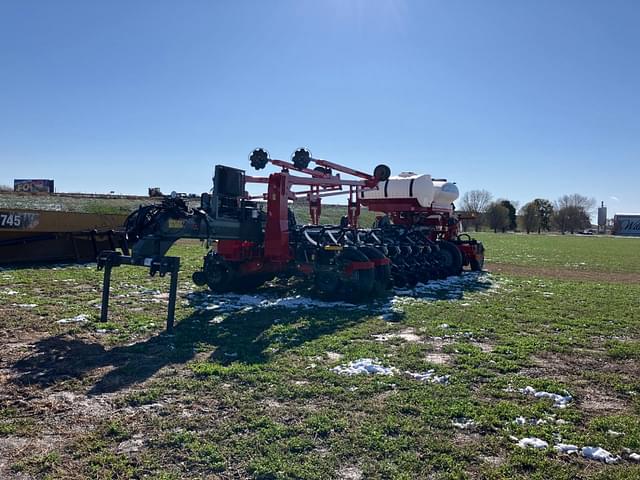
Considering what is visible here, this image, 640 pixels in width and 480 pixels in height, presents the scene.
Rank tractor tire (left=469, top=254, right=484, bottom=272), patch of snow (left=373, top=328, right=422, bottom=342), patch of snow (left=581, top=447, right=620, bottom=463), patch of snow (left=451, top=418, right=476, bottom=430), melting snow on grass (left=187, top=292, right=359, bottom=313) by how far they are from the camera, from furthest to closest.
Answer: tractor tire (left=469, top=254, right=484, bottom=272)
melting snow on grass (left=187, top=292, right=359, bottom=313)
patch of snow (left=373, top=328, right=422, bottom=342)
patch of snow (left=451, top=418, right=476, bottom=430)
patch of snow (left=581, top=447, right=620, bottom=463)

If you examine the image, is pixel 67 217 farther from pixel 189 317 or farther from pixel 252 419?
pixel 252 419

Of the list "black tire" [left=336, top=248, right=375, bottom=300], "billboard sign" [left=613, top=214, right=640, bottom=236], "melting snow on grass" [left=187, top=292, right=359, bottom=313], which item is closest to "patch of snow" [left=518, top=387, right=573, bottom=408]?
"melting snow on grass" [left=187, top=292, right=359, bottom=313]

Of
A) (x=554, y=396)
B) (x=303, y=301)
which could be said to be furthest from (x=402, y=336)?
(x=303, y=301)

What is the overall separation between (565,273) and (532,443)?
58.4ft

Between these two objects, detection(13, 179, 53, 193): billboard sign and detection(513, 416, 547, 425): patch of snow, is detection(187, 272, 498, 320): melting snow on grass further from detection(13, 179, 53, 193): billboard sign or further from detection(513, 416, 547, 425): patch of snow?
detection(13, 179, 53, 193): billboard sign

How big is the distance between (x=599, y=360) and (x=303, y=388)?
408cm

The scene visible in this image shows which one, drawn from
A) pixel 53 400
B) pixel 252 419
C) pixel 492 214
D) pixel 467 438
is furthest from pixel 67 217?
pixel 492 214

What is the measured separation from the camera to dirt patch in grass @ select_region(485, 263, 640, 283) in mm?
18547

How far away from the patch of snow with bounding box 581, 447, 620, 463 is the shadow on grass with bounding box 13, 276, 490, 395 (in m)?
3.51

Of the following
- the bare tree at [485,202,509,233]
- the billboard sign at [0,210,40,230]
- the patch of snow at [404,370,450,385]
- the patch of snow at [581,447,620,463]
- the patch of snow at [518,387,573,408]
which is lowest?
the patch of snow at [581,447,620,463]

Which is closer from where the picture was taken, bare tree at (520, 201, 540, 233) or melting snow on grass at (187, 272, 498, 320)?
melting snow on grass at (187, 272, 498, 320)

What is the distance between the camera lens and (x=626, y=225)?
111m

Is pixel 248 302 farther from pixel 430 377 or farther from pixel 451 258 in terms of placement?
pixel 451 258

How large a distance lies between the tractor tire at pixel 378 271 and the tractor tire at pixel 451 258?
5.44 m
